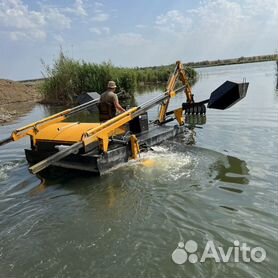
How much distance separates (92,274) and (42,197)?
2916mm

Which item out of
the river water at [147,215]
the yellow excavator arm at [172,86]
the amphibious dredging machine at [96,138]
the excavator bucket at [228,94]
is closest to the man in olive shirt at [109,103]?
the amphibious dredging machine at [96,138]

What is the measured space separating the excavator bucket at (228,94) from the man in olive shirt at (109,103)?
319 centimetres

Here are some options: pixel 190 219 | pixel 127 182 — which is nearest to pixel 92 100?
pixel 127 182

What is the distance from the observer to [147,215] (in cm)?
549

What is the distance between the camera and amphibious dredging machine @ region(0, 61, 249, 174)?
7332 mm

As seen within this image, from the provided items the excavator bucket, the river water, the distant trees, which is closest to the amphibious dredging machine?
the excavator bucket

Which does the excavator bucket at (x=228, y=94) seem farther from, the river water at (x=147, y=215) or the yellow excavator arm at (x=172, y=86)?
the river water at (x=147, y=215)

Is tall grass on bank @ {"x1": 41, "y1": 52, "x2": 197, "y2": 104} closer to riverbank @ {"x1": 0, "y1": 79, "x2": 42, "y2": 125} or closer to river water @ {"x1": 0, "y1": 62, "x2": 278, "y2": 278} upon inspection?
riverbank @ {"x1": 0, "y1": 79, "x2": 42, "y2": 125}

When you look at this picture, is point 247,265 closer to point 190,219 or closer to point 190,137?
point 190,219

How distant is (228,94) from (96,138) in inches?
193

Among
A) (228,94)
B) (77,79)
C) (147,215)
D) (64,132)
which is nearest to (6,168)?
(64,132)

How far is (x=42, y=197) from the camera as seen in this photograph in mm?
6688

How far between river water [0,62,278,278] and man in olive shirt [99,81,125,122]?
4.77ft

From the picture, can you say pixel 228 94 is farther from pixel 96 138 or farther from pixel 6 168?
pixel 6 168
